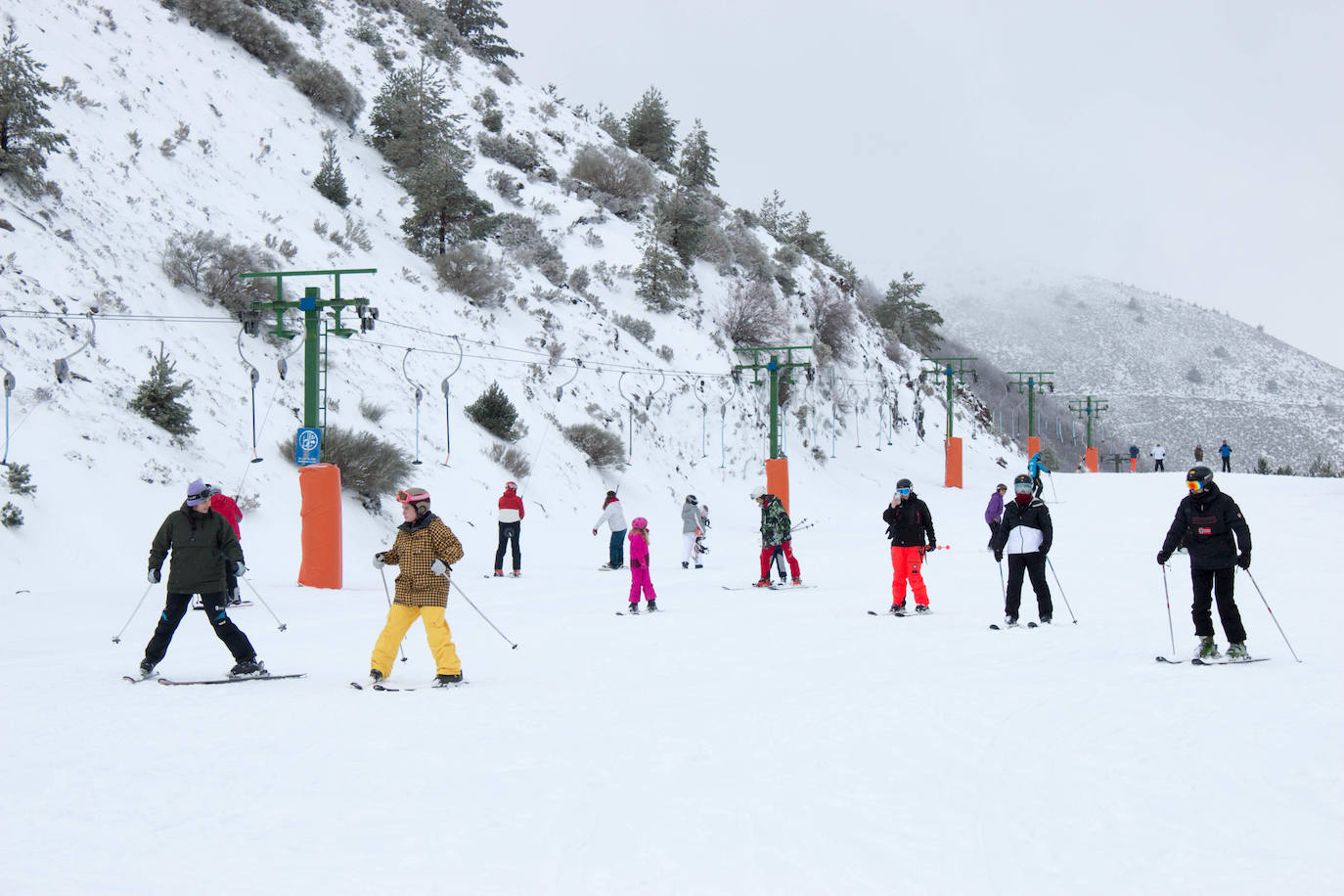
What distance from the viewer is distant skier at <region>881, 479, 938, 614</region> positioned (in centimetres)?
1454

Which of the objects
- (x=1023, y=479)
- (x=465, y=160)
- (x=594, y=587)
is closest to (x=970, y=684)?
(x=1023, y=479)

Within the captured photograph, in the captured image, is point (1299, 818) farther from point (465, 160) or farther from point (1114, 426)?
point (1114, 426)

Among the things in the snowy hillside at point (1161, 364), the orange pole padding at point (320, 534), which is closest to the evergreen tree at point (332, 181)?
the orange pole padding at point (320, 534)

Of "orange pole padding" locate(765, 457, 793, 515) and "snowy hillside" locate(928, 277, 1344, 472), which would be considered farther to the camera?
"snowy hillside" locate(928, 277, 1344, 472)

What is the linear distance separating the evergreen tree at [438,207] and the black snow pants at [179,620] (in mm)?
26377

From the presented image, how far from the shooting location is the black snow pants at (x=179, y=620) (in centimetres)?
919

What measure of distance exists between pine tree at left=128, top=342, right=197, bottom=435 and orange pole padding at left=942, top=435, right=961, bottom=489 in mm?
36467

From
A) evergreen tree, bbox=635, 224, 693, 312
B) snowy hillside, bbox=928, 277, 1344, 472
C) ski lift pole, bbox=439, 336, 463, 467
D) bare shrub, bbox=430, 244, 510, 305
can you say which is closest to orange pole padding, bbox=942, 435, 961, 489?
evergreen tree, bbox=635, 224, 693, 312

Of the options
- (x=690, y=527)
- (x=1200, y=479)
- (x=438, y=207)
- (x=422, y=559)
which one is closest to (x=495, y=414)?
(x=690, y=527)

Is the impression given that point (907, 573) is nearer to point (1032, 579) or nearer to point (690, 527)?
point (1032, 579)

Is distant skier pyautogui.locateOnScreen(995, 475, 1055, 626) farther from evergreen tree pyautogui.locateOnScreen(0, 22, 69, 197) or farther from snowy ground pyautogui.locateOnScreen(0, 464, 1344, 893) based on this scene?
evergreen tree pyautogui.locateOnScreen(0, 22, 69, 197)

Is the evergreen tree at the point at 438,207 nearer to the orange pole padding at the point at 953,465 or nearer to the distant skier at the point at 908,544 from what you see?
the distant skier at the point at 908,544

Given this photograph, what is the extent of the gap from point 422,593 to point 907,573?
25.9 feet

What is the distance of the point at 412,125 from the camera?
124ft
